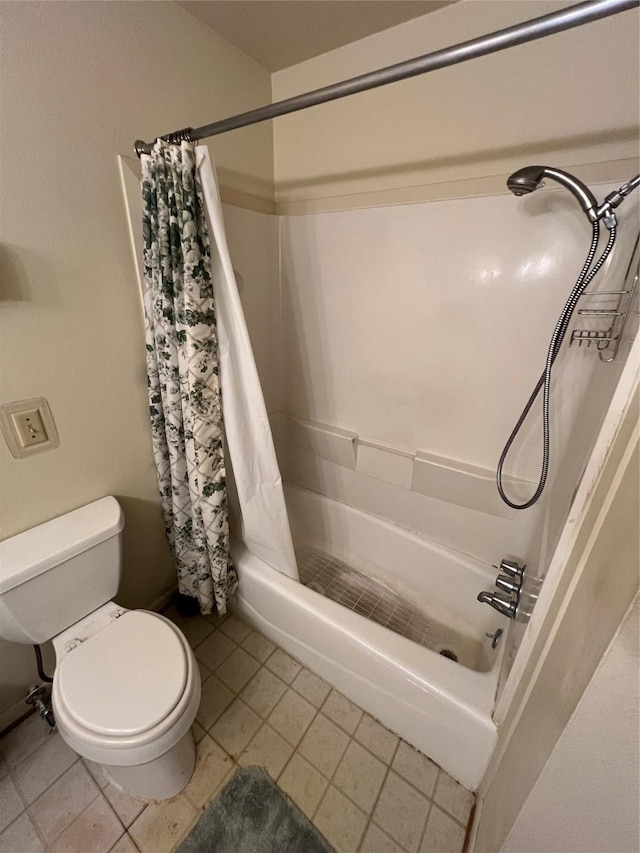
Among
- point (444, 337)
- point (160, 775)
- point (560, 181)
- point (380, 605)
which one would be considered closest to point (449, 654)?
point (380, 605)

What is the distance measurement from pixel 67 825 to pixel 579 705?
1.45 meters

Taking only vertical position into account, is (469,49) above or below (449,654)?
above

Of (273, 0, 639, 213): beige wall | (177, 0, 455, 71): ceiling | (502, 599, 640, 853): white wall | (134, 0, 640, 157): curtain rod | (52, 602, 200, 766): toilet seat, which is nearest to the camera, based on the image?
(502, 599, 640, 853): white wall

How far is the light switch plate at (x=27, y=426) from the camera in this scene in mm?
962

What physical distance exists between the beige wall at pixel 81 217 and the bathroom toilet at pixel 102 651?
0.14m

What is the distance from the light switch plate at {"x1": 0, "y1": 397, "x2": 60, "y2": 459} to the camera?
3.16 feet

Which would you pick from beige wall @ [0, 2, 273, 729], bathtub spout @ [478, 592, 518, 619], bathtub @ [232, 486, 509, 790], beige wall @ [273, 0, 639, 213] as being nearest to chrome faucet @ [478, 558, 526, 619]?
bathtub spout @ [478, 592, 518, 619]

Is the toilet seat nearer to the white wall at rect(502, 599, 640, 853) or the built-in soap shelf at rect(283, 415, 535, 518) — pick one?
the white wall at rect(502, 599, 640, 853)

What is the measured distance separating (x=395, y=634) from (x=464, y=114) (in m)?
1.74

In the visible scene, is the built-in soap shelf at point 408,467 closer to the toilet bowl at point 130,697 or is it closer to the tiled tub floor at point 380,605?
the tiled tub floor at point 380,605

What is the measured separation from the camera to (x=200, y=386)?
3.59 feet

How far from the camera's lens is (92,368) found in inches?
43.8

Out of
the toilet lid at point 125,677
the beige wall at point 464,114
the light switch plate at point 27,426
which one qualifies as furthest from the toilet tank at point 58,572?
the beige wall at point 464,114

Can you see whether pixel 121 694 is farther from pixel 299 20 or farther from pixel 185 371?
pixel 299 20
